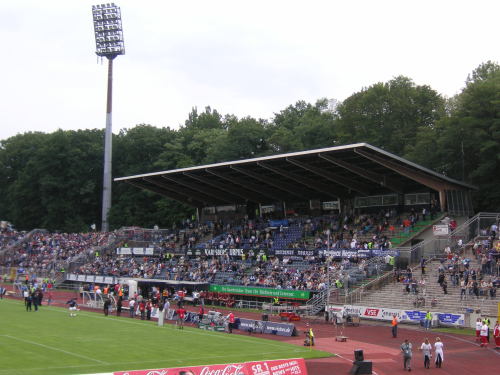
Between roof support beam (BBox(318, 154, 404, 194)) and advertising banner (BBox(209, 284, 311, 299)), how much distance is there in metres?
10.5

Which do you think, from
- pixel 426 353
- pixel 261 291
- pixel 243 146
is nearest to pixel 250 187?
pixel 261 291

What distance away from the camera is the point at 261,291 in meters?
46.9

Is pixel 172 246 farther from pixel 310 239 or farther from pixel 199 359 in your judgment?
pixel 199 359

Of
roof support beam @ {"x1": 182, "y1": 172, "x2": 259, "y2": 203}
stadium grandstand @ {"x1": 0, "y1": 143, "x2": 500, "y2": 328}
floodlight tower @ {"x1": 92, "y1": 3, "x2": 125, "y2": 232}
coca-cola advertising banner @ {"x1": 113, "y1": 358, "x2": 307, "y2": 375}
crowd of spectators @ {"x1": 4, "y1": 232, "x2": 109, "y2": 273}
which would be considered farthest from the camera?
floodlight tower @ {"x1": 92, "y1": 3, "x2": 125, "y2": 232}

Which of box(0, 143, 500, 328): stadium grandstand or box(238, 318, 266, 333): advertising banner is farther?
box(0, 143, 500, 328): stadium grandstand

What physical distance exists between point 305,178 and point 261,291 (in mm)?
12944

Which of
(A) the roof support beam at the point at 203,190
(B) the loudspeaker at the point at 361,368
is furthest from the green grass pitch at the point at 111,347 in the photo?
(A) the roof support beam at the point at 203,190

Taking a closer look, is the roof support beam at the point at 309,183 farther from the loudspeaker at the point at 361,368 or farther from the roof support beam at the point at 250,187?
the loudspeaker at the point at 361,368

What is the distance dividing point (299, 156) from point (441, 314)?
1755 centimetres

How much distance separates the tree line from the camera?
55.4 meters

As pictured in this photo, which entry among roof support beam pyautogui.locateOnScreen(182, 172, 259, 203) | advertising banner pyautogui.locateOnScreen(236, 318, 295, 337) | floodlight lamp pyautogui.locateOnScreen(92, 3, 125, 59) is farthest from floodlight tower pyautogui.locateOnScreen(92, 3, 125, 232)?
advertising banner pyautogui.locateOnScreen(236, 318, 295, 337)

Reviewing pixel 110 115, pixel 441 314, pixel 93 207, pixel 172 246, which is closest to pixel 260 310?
pixel 441 314

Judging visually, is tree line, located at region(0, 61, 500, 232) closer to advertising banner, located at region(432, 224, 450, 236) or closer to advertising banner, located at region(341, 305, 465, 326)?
advertising banner, located at region(432, 224, 450, 236)

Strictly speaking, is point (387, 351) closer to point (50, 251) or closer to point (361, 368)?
point (361, 368)
